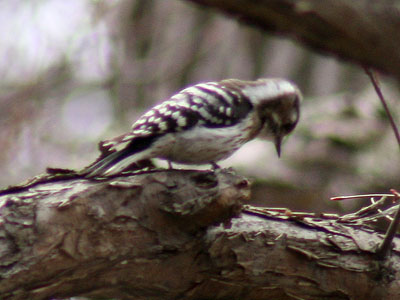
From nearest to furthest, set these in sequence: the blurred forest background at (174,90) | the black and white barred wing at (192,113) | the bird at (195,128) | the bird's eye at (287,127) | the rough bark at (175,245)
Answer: the rough bark at (175,245)
the bird at (195,128)
the black and white barred wing at (192,113)
the bird's eye at (287,127)
the blurred forest background at (174,90)

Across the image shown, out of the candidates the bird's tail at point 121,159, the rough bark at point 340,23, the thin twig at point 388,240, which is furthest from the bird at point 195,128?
the rough bark at point 340,23

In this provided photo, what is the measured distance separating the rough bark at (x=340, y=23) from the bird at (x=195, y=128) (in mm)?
1168

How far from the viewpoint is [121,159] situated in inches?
141

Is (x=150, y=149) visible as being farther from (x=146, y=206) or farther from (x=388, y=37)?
(x=388, y=37)

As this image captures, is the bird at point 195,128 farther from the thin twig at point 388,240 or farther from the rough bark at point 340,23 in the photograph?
the rough bark at point 340,23

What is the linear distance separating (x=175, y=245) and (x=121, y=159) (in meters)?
0.51

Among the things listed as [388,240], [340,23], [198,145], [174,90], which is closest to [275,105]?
[198,145]

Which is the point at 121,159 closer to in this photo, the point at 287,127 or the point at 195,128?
the point at 195,128

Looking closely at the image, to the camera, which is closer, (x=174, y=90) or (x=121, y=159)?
(x=121, y=159)

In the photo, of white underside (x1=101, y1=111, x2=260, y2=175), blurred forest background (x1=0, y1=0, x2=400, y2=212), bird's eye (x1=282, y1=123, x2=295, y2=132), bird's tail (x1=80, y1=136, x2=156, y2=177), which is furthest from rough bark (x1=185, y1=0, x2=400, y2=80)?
blurred forest background (x1=0, y1=0, x2=400, y2=212)

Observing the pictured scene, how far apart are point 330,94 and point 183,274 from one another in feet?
26.7

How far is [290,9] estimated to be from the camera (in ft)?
8.23

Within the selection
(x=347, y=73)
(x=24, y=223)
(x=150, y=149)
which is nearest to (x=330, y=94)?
(x=347, y=73)

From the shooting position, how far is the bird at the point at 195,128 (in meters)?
3.68
